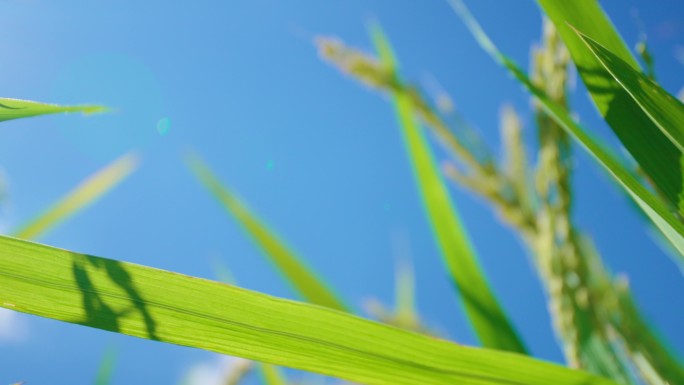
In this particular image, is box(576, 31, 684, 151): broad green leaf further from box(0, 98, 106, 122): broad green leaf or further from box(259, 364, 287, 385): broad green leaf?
box(259, 364, 287, 385): broad green leaf

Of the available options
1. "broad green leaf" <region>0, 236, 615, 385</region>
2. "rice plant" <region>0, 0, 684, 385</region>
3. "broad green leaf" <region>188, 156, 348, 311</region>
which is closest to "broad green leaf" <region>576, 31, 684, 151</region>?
"rice plant" <region>0, 0, 684, 385</region>

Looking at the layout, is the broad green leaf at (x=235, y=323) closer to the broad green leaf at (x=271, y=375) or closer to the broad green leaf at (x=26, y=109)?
the broad green leaf at (x=26, y=109)

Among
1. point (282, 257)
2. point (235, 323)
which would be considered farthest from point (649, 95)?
point (282, 257)

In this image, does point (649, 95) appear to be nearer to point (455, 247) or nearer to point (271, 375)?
point (455, 247)

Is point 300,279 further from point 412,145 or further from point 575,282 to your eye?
point 575,282

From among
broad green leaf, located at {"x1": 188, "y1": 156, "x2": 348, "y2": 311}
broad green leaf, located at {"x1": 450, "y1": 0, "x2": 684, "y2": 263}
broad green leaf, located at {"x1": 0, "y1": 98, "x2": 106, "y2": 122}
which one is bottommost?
broad green leaf, located at {"x1": 450, "y1": 0, "x2": 684, "y2": 263}

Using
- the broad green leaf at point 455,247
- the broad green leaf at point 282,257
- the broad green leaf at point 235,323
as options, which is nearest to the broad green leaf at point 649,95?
the broad green leaf at point 235,323
